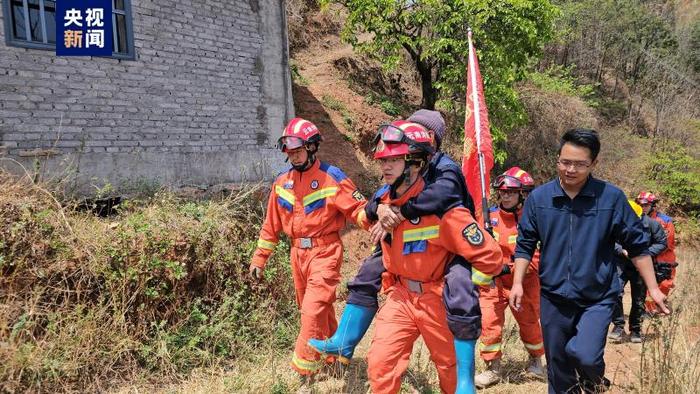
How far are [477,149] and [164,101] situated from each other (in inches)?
207

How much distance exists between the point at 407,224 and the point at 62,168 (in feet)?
18.5

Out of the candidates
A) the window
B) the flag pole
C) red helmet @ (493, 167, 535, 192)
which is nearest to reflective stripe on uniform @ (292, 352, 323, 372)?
the flag pole

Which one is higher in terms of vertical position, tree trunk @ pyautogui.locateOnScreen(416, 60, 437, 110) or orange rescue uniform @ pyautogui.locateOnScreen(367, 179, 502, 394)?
tree trunk @ pyautogui.locateOnScreen(416, 60, 437, 110)

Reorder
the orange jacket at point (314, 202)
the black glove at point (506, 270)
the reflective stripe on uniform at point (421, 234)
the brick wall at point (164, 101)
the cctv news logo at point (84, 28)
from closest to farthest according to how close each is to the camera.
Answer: the reflective stripe on uniform at point (421, 234), the orange jacket at point (314, 202), the black glove at point (506, 270), the brick wall at point (164, 101), the cctv news logo at point (84, 28)

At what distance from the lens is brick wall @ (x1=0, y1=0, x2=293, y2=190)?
6035mm

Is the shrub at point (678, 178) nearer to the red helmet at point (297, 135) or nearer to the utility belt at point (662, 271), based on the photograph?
the utility belt at point (662, 271)

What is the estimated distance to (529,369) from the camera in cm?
434

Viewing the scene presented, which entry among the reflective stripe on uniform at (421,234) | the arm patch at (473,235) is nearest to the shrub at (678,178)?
the arm patch at (473,235)

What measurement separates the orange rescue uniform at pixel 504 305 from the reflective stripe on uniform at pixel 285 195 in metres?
1.89

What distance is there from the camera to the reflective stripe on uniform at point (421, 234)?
2.68 meters

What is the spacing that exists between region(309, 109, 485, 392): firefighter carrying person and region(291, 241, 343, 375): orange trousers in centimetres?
26

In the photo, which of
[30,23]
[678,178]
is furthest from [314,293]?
[678,178]

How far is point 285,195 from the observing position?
3816 millimetres

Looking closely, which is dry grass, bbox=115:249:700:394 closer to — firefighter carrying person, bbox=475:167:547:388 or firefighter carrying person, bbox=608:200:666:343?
firefighter carrying person, bbox=475:167:547:388
